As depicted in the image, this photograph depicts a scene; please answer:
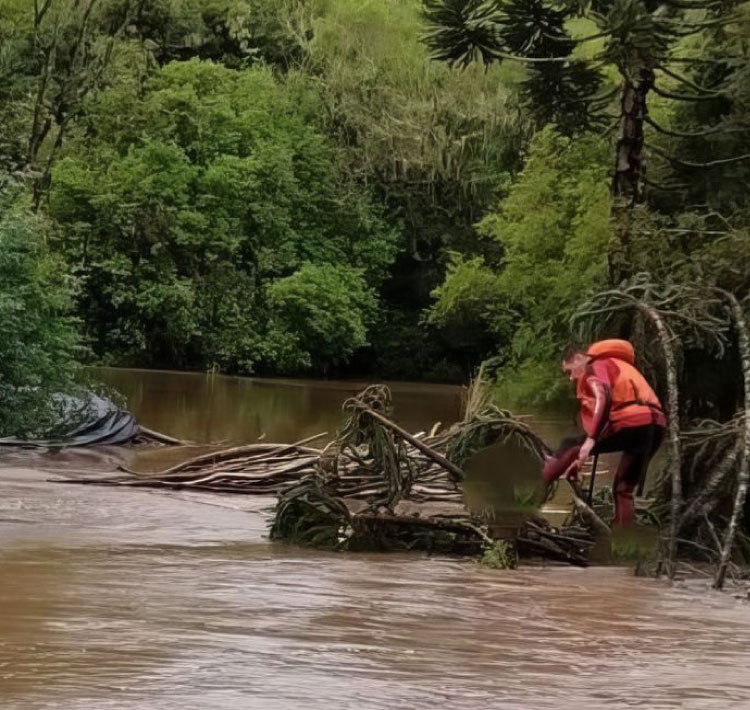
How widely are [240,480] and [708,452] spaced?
6.86 metres

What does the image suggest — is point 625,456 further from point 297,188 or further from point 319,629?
point 297,188

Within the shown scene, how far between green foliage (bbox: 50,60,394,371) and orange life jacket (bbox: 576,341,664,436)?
36.3 meters

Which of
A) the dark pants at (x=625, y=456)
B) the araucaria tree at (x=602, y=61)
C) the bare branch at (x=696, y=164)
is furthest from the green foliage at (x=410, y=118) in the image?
the dark pants at (x=625, y=456)

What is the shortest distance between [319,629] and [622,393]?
3.94 m

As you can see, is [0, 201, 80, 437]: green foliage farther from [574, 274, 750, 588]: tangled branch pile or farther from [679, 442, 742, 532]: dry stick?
[679, 442, 742, 532]: dry stick

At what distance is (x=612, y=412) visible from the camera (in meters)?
11.0

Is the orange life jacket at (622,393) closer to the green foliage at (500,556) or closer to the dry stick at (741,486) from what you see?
the dry stick at (741,486)

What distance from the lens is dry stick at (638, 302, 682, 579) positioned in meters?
10.7

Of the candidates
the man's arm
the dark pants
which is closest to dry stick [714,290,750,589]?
the dark pants

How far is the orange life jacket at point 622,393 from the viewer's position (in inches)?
432

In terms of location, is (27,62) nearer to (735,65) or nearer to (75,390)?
(75,390)

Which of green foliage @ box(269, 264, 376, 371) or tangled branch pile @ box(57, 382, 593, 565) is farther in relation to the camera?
green foliage @ box(269, 264, 376, 371)

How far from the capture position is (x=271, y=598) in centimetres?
901

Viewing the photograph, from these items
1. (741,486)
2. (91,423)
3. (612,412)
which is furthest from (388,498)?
(91,423)
